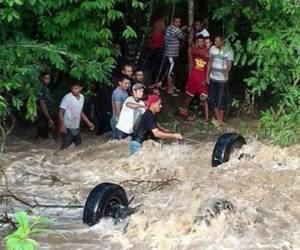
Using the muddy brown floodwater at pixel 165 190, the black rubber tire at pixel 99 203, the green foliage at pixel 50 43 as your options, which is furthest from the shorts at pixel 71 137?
the black rubber tire at pixel 99 203

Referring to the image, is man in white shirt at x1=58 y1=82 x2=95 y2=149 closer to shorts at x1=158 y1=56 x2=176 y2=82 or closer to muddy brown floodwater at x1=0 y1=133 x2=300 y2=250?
muddy brown floodwater at x1=0 y1=133 x2=300 y2=250

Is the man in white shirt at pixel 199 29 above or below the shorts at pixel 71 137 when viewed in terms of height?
above

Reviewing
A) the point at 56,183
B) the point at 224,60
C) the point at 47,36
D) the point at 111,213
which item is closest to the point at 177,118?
the point at 224,60

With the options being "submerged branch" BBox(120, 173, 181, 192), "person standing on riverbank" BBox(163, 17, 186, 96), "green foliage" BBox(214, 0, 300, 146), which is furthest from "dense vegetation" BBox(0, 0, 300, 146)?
"submerged branch" BBox(120, 173, 181, 192)

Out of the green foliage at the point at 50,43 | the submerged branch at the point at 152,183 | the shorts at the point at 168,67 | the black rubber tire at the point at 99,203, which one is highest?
the green foliage at the point at 50,43

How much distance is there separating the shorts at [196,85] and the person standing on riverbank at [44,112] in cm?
288

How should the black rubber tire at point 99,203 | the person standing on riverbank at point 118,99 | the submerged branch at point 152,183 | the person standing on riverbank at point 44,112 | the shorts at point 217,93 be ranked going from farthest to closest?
the shorts at point 217,93 → the person standing on riverbank at point 44,112 → the person standing on riverbank at point 118,99 → the submerged branch at point 152,183 → the black rubber tire at point 99,203

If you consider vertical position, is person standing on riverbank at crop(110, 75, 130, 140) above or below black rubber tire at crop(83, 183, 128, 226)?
above

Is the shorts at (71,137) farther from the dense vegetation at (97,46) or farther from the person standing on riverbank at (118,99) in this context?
the dense vegetation at (97,46)

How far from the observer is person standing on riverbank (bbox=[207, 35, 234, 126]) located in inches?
528

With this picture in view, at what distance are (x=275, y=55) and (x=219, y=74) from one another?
55.4 inches

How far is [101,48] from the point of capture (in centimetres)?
1207

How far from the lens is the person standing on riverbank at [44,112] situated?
41.4 feet

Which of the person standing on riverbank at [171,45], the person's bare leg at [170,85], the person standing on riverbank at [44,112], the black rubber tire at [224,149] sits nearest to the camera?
the black rubber tire at [224,149]
